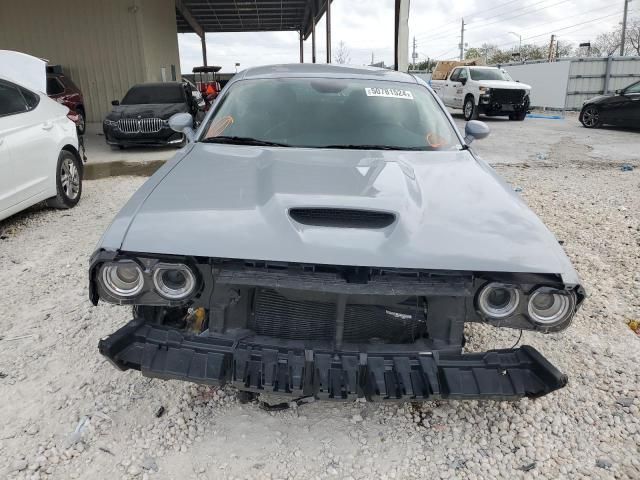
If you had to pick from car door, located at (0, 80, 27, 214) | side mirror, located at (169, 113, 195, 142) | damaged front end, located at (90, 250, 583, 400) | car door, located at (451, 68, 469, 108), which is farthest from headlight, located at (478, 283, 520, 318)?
car door, located at (451, 68, 469, 108)

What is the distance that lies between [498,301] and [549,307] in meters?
0.20

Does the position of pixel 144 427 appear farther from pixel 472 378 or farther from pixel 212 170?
pixel 472 378

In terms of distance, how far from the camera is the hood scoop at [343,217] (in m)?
2.04

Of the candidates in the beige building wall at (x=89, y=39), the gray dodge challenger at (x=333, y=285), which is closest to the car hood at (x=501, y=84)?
the beige building wall at (x=89, y=39)

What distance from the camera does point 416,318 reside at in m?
2.18

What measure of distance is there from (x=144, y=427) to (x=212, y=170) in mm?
1272

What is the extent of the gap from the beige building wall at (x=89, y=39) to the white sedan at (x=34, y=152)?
441 inches

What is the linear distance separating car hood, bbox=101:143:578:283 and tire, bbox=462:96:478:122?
14.9 m

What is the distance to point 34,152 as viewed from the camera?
5152 millimetres

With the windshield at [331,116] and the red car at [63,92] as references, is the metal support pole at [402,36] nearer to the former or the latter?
the red car at [63,92]

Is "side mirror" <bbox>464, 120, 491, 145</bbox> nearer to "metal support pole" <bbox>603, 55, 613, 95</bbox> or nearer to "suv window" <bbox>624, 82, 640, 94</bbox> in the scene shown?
"suv window" <bbox>624, 82, 640, 94</bbox>

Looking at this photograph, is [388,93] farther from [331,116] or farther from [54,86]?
[54,86]

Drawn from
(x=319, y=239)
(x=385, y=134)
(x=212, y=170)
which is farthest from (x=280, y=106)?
(x=319, y=239)

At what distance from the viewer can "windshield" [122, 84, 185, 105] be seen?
1105 cm
